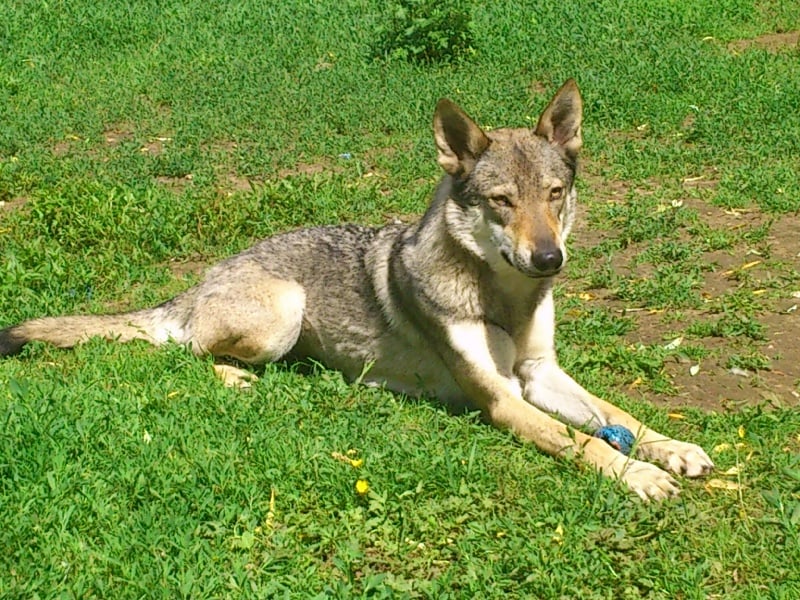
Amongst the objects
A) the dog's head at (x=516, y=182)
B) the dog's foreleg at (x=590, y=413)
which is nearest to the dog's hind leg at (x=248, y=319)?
the dog's head at (x=516, y=182)

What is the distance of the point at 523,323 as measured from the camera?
5.47 metres

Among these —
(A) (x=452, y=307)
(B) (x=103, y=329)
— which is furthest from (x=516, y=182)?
(B) (x=103, y=329)

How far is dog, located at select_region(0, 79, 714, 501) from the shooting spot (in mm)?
4992

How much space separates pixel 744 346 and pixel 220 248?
12.4 feet

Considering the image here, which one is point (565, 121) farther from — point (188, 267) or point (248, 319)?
point (188, 267)

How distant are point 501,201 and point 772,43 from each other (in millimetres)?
7928

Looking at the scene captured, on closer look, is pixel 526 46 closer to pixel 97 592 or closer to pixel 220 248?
pixel 220 248

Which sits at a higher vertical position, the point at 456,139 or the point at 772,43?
the point at 456,139

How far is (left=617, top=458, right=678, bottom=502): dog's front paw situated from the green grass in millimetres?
118

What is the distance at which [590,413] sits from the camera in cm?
526

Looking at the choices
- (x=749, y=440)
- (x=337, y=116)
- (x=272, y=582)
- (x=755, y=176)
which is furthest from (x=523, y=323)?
(x=337, y=116)

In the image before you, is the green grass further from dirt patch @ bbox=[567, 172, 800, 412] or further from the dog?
the dog

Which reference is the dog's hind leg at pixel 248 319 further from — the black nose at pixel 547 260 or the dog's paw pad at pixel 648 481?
the dog's paw pad at pixel 648 481

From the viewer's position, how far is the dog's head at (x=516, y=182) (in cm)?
499
